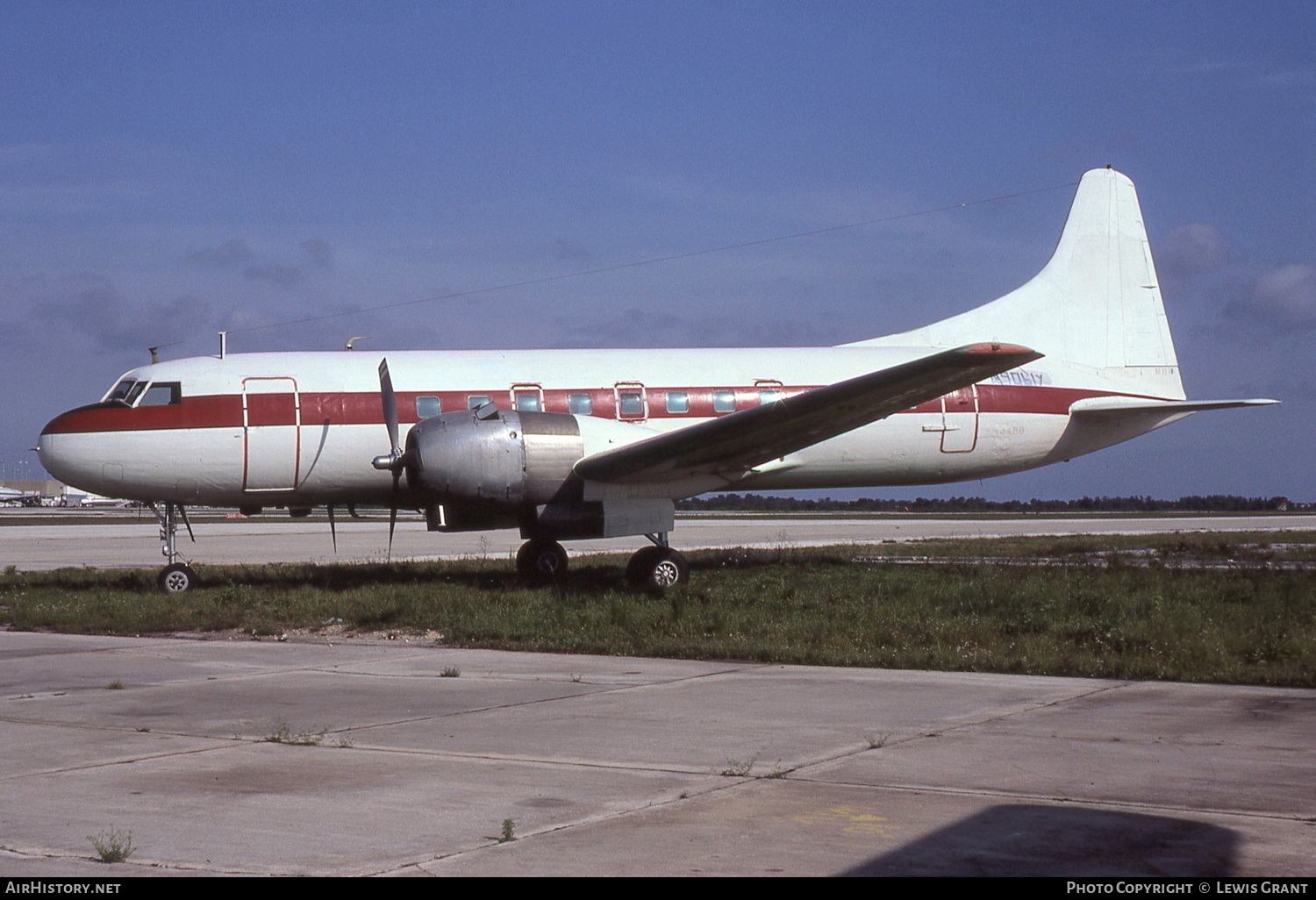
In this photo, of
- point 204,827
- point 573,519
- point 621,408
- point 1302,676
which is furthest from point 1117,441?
point 204,827

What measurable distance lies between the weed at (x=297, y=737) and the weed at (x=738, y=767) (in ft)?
9.24

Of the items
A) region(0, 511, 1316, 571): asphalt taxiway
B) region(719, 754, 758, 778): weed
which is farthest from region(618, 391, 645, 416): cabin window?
region(719, 754, 758, 778): weed

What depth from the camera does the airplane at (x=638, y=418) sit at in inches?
690

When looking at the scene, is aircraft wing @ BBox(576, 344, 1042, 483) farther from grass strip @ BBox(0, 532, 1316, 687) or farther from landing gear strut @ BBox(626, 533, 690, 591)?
grass strip @ BBox(0, 532, 1316, 687)

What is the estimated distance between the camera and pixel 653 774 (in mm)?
7262

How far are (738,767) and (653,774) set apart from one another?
52 cm

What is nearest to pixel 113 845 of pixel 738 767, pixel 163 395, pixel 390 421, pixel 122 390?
pixel 738 767

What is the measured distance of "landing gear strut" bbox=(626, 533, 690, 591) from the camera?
1872 cm

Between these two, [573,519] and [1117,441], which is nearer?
[573,519]

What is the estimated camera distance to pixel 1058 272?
2492 cm

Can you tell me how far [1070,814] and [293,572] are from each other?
18991 mm

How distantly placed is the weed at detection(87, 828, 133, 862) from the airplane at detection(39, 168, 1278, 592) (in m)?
11.3

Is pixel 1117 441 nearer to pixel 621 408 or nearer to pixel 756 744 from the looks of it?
pixel 621 408

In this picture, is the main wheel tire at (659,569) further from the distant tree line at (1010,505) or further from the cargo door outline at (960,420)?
the distant tree line at (1010,505)
